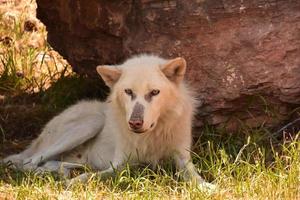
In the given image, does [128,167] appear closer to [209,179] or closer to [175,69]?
[209,179]

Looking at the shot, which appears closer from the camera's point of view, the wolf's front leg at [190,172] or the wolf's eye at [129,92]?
the wolf's front leg at [190,172]

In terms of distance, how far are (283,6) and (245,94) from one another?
87 cm

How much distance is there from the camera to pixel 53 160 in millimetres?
7492

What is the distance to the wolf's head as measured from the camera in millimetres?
6305

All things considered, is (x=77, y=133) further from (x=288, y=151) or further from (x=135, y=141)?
(x=288, y=151)

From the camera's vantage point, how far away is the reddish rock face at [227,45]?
715 centimetres

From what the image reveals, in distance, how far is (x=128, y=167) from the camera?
6.46m

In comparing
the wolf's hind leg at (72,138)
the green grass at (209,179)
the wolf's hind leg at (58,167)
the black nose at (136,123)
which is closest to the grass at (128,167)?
the green grass at (209,179)

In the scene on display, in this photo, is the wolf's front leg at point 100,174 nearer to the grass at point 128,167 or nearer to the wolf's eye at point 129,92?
the grass at point 128,167

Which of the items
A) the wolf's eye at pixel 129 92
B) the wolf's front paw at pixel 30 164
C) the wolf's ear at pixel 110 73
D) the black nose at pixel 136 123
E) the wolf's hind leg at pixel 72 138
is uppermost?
the wolf's ear at pixel 110 73

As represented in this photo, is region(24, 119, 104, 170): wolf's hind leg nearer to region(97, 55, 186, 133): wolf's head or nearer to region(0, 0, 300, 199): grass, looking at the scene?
region(0, 0, 300, 199): grass

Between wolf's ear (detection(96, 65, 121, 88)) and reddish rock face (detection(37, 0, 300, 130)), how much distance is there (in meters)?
0.77

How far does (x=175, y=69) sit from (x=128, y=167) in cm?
91

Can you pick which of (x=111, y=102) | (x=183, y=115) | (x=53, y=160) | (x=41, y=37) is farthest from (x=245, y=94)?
(x=41, y=37)
